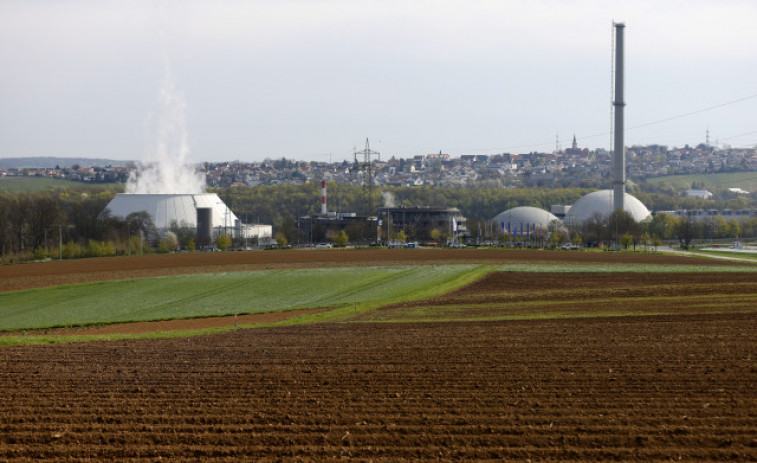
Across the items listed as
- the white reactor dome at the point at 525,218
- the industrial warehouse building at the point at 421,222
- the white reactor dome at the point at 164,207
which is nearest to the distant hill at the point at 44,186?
the white reactor dome at the point at 164,207

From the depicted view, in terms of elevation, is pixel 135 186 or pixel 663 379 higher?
pixel 135 186

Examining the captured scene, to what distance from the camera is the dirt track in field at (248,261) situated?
5809cm

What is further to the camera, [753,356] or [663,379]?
[753,356]

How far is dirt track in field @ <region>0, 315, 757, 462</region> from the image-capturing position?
459 inches

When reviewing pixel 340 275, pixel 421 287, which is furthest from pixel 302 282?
pixel 421 287

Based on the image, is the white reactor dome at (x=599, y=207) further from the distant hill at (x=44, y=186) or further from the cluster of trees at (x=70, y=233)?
the distant hill at (x=44, y=186)

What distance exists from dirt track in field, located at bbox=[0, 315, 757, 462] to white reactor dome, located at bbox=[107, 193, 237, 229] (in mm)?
93077

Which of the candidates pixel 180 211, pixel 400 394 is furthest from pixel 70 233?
pixel 400 394

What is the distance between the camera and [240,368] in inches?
735

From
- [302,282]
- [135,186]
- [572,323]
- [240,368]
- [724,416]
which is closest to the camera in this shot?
[724,416]

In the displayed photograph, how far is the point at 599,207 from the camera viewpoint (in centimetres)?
13525

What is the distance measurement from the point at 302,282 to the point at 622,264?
82.0ft

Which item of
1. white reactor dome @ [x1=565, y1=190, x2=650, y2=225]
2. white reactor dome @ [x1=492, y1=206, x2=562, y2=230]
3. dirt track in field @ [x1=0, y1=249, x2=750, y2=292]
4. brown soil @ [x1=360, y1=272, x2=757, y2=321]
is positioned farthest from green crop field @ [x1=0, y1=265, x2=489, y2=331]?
white reactor dome @ [x1=565, y1=190, x2=650, y2=225]

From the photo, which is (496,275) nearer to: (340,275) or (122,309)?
(340,275)
